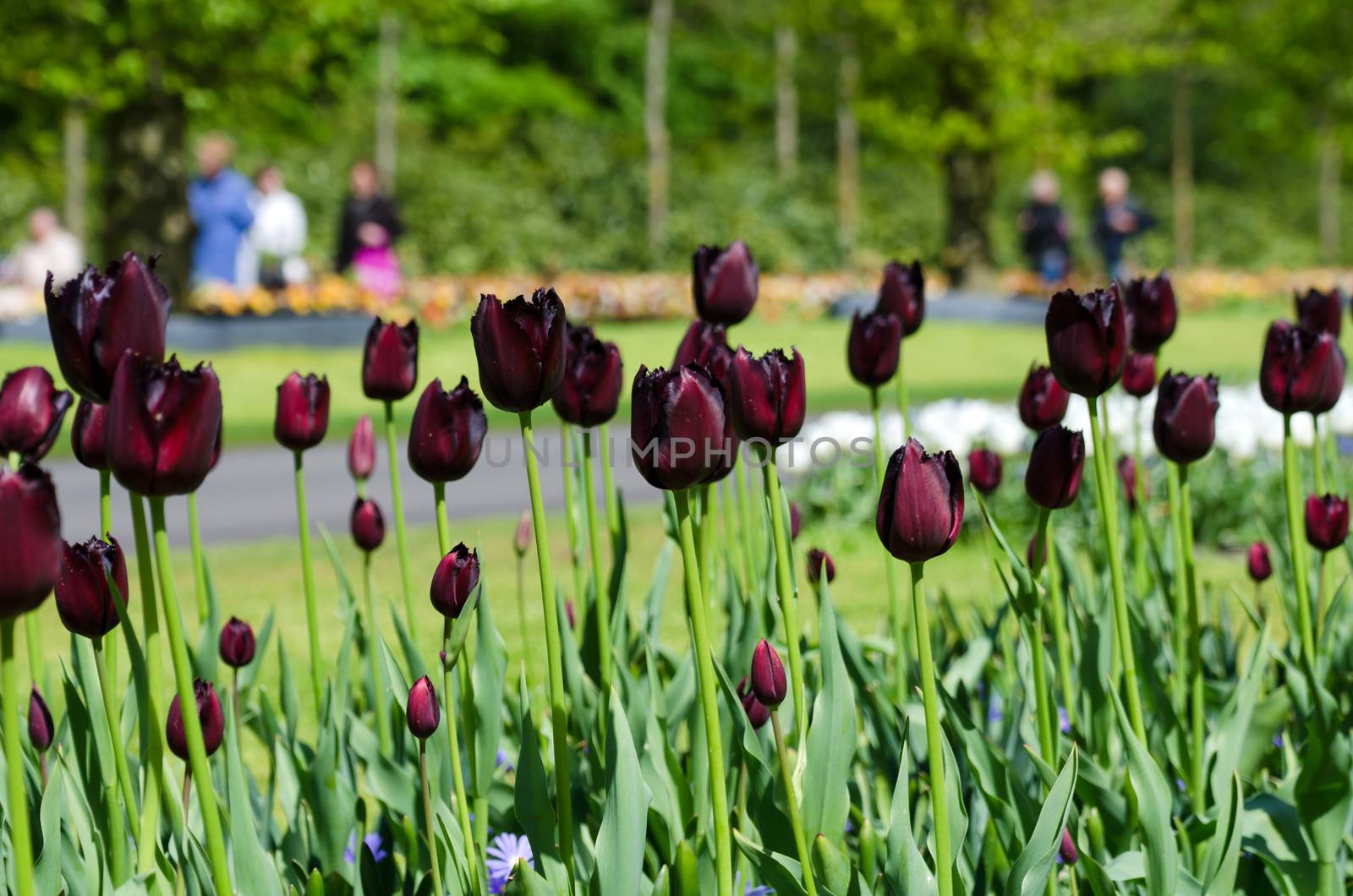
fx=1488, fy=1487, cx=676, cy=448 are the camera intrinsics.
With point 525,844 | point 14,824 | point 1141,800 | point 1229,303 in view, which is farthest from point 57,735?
point 1229,303

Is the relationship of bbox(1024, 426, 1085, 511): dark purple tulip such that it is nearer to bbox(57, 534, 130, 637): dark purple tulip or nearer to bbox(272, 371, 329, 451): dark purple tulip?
bbox(272, 371, 329, 451): dark purple tulip

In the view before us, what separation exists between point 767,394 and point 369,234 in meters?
12.0

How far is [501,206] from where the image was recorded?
24375 millimetres

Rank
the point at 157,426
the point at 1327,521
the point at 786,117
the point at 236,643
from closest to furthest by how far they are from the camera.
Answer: the point at 157,426, the point at 236,643, the point at 1327,521, the point at 786,117

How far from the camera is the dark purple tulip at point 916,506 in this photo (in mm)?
1275

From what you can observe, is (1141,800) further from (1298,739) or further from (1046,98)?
(1046,98)

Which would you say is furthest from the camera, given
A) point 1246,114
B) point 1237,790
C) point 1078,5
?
point 1246,114

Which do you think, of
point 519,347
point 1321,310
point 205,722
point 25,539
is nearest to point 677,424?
point 519,347

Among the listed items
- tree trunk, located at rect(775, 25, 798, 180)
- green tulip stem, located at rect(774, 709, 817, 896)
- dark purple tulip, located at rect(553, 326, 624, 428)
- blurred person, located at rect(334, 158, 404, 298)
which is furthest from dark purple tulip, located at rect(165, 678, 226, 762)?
tree trunk, located at rect(775, 25, 798, 180)

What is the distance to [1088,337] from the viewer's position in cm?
160

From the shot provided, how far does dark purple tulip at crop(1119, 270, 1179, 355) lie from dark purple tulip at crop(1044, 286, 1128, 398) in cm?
48

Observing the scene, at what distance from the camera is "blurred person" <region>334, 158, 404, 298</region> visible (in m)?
12.4

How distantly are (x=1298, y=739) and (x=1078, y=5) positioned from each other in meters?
18.4

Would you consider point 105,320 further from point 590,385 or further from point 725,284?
point 725,284
